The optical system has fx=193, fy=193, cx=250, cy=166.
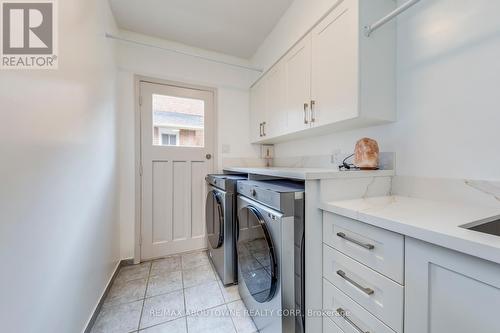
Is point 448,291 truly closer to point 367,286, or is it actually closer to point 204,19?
point 367,286

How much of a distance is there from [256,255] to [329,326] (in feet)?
1.66

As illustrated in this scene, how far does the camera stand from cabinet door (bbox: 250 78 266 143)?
92.9 inches

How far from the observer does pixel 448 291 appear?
579 millimetres

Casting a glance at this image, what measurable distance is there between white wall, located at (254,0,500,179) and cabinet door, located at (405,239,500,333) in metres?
0.69

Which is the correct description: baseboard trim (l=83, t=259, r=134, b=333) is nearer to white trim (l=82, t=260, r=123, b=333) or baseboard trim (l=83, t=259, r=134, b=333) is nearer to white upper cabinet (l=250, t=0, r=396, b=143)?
white trim (l=82, t=260, r=123, b=333)

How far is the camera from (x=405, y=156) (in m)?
→ 1.24

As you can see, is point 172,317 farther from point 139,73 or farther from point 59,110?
point 139,73

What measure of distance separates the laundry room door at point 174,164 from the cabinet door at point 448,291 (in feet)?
7.14

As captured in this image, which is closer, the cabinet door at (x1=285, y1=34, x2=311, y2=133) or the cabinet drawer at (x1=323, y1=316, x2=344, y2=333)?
the cabinet drawer at (x1=323, y1=316, x2=344, y2=333)

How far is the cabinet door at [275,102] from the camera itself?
6.42 ft

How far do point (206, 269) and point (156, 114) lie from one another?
6.06 feet

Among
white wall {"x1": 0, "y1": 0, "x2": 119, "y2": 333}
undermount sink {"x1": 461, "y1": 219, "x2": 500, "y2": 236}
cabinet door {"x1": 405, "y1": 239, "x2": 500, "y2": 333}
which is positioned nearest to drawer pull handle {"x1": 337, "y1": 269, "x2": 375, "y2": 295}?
cabinet door {"x1": 405, "y1": 239, "x2": 500, "y2": 333}

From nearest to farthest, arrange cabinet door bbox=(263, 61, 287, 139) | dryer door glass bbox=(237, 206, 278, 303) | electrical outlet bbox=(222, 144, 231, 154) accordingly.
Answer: dryer door glass bbox=(237, 206, 278, 303), cabinet door bbox=(263, 61, 287, 139), electrical outlet bbox=(222, 144, 231, 154)

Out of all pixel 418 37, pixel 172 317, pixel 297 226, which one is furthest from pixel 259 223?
pixel 418 37
